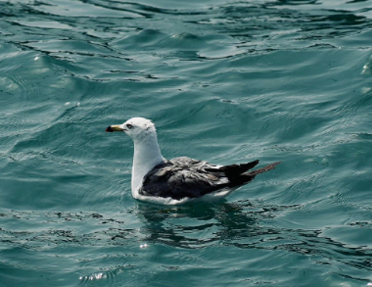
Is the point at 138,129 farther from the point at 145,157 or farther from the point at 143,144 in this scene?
the point at 145,157

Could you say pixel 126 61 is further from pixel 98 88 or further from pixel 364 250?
pixel 364 250

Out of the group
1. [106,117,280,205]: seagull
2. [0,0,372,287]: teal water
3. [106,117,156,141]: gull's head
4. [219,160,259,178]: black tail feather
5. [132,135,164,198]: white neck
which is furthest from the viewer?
[106,117,156,141]: gull's head

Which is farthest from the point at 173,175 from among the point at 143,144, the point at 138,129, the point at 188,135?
the point at 188,135

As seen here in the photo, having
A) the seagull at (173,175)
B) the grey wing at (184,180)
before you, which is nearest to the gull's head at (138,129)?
the seagull at (173,175)

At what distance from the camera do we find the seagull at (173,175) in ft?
39.7

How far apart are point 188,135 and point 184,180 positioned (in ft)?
7.96

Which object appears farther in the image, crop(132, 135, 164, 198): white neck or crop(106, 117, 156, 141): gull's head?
crop(106, 117, 156, 141): gull's head

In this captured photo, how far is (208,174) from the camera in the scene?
485 inches

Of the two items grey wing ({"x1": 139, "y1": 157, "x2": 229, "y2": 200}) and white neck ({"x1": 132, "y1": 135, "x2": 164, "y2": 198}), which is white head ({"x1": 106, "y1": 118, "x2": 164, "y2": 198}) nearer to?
white neck ({"x1": 132, "y1": 135, "x2": 164, "y2": 198})

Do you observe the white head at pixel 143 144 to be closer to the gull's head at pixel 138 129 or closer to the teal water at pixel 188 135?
the gull's head at pixel 138 129

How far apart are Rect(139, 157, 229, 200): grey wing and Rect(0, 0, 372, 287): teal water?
0.86 ft

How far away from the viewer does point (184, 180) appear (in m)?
12.3

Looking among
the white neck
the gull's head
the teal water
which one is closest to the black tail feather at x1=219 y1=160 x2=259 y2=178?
the teal water

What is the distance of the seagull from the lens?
12102 millimetres
